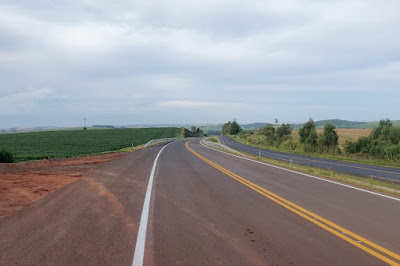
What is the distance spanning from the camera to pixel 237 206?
767cm

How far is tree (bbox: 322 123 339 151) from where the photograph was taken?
4116cm

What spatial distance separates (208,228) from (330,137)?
40.2 metres

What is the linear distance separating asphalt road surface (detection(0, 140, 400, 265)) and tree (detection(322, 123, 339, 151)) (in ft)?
111

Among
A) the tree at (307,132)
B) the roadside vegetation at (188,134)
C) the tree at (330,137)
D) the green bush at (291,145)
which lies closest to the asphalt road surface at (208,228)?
the tree at (330,137)

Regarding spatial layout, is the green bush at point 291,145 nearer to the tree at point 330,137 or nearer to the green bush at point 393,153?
the tree at point 330,137

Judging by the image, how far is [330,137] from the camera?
41562mm

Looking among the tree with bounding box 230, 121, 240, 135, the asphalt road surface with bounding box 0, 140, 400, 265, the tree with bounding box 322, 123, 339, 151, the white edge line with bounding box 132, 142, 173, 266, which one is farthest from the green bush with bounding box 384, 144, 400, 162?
the tree with bounding box 230, 121, 240, 135

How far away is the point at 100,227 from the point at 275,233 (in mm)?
3513

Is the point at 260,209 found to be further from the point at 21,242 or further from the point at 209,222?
the point at 21,242

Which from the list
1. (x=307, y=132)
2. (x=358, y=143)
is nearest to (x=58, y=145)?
(x=307, y=132)

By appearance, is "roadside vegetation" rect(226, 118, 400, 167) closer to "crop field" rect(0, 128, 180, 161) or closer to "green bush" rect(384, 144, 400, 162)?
"green bush" rect(384, 144, 400, 162)

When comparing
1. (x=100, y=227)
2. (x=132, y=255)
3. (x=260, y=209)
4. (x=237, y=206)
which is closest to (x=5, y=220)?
(x=100, y=227)

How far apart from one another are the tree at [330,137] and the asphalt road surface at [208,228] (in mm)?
33920

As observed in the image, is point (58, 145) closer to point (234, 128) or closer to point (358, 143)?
point (358, 143)
